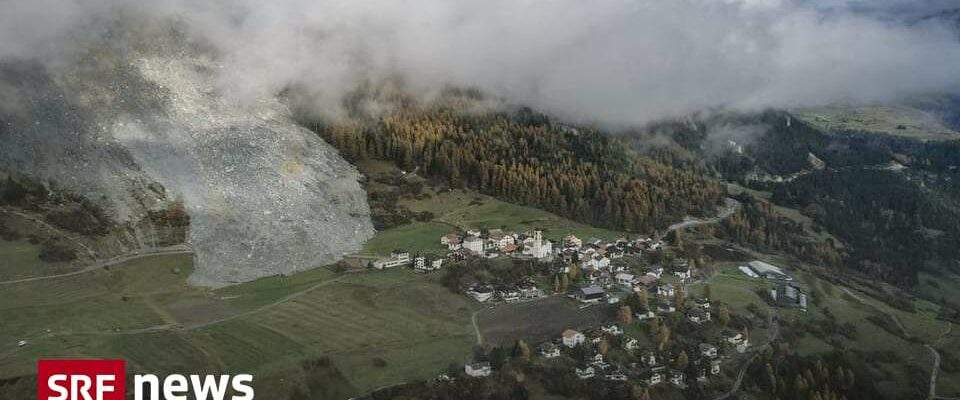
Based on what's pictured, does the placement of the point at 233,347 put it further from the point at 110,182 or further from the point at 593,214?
the point at 593,214

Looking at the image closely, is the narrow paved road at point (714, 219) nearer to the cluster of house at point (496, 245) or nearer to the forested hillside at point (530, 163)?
the forested hillside at point (530, 163)

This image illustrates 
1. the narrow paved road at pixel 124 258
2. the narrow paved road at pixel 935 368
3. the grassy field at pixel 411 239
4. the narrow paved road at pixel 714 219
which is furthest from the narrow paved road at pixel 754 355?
the narrow paved road at pixel 124 258

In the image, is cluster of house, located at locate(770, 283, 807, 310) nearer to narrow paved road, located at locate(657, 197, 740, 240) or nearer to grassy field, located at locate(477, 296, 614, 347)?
narrow paved road, located at locate(657, 197, 740, 240)

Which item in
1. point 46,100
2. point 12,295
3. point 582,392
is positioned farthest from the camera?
point 46,100

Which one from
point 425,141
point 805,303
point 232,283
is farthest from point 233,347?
point 425,141

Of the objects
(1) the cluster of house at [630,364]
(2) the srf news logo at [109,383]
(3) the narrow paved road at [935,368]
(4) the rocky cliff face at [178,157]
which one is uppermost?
(4) the rocky cliff face at [178,157]

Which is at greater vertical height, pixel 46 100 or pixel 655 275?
pixel 46 100

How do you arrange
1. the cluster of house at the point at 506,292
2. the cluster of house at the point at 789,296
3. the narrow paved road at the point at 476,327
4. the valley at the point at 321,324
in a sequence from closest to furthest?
the valley at the point at 321,324 < the narrow paved road at the point at 476,327 < the cluster of house at the point at 506,292 < the cluster of house at the point at 789,296
